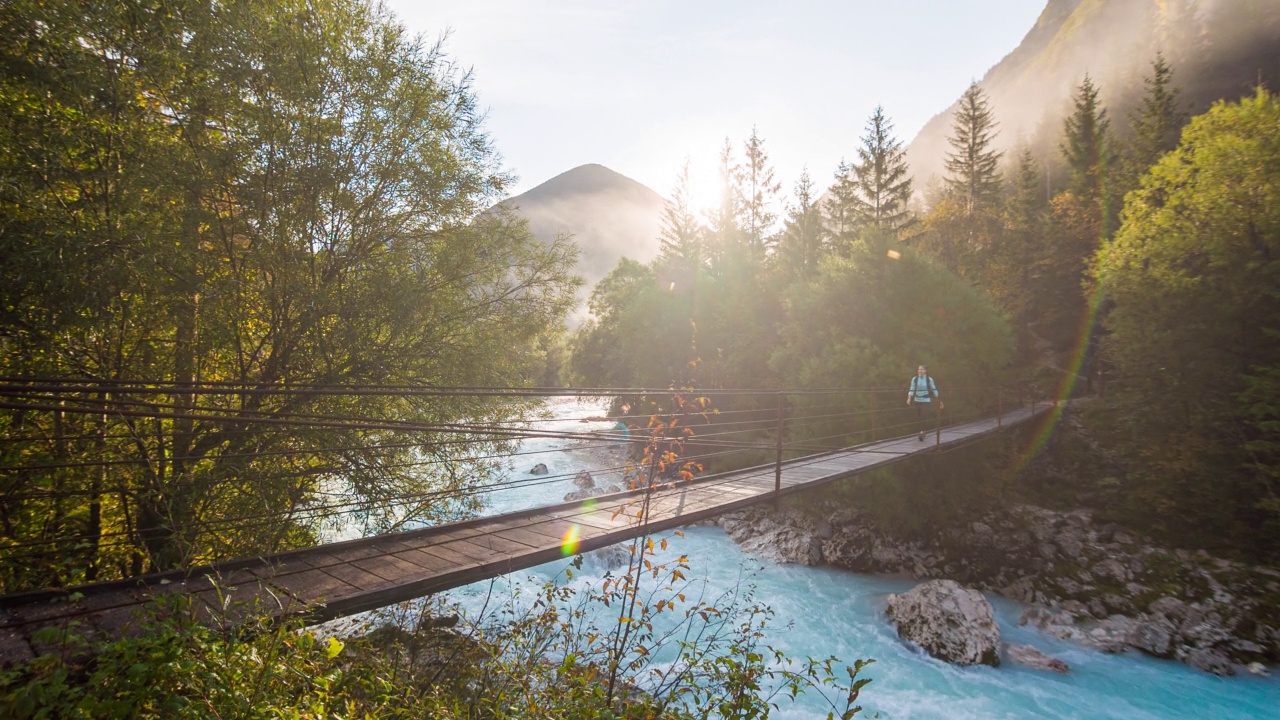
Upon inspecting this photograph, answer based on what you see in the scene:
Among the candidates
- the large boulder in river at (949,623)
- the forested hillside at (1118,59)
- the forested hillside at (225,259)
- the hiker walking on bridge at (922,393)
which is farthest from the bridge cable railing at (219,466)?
the forested hillside at (1118,59)

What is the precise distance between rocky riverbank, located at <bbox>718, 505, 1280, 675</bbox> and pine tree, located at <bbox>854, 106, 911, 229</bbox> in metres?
16.9

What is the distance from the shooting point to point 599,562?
39.3 feet

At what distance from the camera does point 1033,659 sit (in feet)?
27.2

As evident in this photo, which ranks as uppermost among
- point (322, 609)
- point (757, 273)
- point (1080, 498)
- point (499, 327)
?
point (757, 273)

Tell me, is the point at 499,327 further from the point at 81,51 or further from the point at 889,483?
the point at 889,483

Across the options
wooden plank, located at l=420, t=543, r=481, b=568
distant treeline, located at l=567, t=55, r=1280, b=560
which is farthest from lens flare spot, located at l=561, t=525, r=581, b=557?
distant treeline, located at l=567, t=55, r=1280, b=560

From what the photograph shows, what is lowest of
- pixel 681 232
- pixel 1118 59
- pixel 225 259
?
pixel 225 259

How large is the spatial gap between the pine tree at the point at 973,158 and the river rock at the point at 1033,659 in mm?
29842

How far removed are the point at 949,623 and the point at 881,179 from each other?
22820 millimetres

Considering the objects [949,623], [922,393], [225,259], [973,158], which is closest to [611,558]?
[949,623]

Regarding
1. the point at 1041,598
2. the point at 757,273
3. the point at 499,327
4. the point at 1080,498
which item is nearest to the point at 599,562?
the point at 499,327

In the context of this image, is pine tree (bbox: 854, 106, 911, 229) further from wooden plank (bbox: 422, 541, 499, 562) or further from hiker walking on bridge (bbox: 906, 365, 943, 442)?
wooden plank (bbox: 422, 541, 499, 562)

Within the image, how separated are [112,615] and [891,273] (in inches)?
674

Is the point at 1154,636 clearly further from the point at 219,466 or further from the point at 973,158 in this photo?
the point at 973,158
